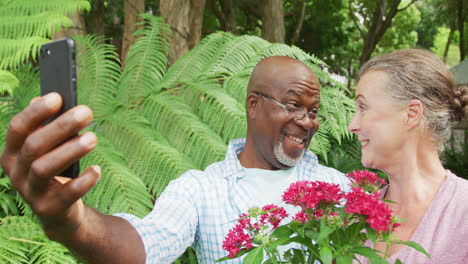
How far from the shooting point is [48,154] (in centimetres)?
76

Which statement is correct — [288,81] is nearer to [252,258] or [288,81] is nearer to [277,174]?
[277,174]

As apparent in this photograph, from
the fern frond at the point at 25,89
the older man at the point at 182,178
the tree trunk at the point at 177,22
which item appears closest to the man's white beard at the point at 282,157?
the older man at the point at 182,178

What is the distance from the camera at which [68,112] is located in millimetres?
737

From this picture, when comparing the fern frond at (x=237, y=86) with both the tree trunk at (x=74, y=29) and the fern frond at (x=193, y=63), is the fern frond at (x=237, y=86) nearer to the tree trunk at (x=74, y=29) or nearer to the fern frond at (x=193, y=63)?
the fern frond at (x=193, y=63)

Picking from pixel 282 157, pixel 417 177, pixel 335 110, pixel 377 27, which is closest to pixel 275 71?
pixel 282 157

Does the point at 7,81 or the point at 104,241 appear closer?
the point at 104,241

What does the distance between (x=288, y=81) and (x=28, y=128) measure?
54.0 inches

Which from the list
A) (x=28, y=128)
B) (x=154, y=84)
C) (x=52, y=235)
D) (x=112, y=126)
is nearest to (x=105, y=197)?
(x=112, y=126)

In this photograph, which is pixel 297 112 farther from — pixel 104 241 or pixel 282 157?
pixel 104 241

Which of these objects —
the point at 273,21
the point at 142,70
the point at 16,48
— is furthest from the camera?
the point at 273,21

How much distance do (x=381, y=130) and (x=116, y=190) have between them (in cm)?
125

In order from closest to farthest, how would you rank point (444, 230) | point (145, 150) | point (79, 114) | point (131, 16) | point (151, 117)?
point (79, 114) < point (444, 230) < point (145, 150) < point (151, 117) < point (131, 16)

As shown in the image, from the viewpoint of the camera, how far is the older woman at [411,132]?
1.45 metres

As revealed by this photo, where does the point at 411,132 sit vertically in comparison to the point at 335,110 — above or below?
above
